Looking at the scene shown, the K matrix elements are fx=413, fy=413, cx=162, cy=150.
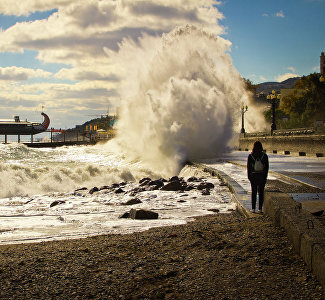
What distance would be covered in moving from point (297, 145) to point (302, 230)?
24072 mm

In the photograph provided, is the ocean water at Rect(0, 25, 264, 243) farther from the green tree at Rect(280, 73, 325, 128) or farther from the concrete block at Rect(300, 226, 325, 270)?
the green tree at Rect(280, 73, 325, 128)

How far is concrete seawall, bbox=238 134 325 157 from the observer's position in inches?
923

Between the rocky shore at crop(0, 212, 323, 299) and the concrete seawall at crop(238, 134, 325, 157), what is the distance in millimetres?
19498

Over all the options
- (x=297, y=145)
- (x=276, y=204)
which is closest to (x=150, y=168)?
(x=297, y=145)

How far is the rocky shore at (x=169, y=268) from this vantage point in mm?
3369

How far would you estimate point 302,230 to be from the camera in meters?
4.04

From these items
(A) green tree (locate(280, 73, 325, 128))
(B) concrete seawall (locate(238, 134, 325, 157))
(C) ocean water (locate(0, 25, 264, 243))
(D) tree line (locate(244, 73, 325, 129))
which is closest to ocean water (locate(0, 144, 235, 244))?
(C) ocean water (locate(0, 25, 264, 243))

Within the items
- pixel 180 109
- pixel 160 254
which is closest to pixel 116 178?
pixel 180 109

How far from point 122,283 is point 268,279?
4.14 ft

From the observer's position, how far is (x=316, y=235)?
12.4ft

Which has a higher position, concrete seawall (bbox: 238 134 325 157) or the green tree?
the green tree

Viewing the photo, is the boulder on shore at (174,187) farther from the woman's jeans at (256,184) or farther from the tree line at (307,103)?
the tree line at (307,103)

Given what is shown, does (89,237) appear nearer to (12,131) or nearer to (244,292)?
(244,292)

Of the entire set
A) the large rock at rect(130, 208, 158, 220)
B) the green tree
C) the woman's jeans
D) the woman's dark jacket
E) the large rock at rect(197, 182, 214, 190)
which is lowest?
the large rock at rect(130, 208, 158, 220)
